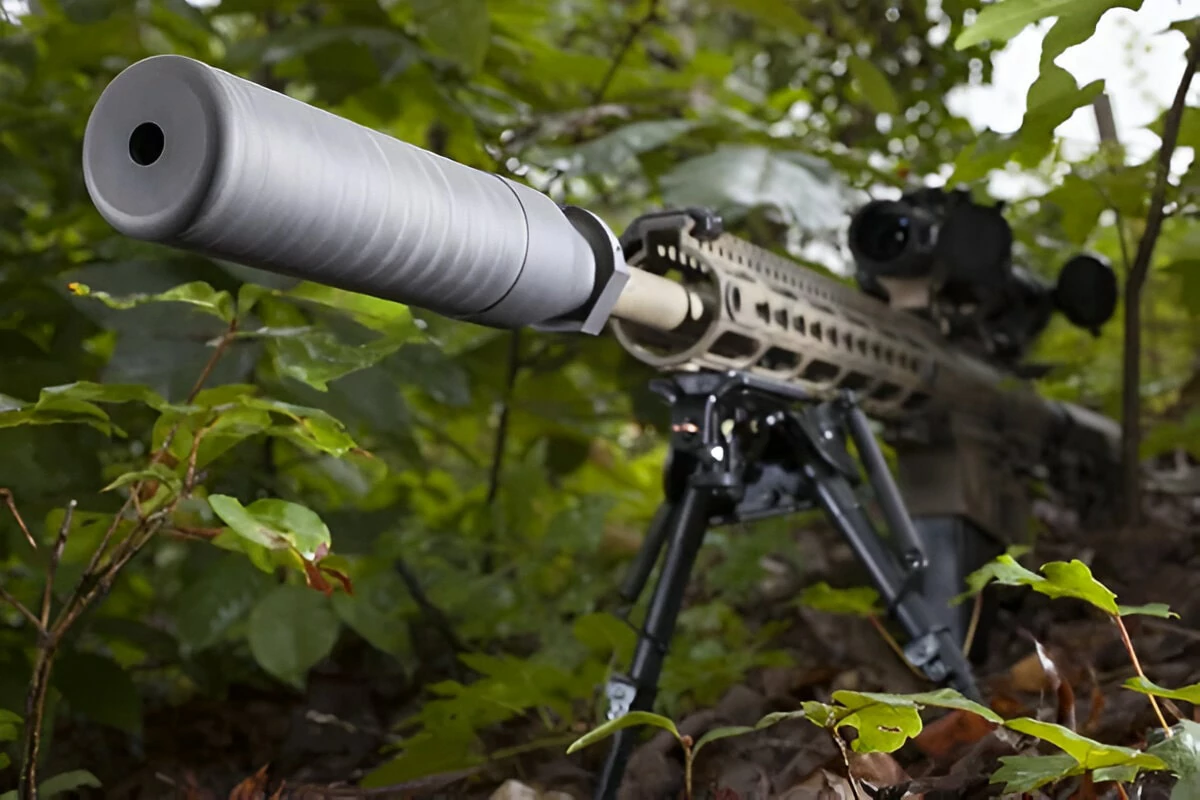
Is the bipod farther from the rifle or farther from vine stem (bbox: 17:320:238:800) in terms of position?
vine stem (bbox: 17:320:238:800)

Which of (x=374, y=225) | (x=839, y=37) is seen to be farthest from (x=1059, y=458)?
(x=374, y=225)

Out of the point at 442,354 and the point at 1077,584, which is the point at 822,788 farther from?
the point at 442,354

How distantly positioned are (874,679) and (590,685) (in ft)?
0.94

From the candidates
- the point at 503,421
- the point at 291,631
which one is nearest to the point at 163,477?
the point at 291,631

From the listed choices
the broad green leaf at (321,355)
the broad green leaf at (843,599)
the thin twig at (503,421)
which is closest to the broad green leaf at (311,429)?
the broad green leaf at (321,355)

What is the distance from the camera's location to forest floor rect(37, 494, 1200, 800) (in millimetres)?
656

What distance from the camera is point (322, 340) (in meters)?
0.69

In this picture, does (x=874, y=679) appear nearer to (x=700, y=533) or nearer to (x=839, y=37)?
(x=700, y=533)

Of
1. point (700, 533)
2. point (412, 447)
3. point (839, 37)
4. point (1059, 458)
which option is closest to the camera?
point (700, 533)

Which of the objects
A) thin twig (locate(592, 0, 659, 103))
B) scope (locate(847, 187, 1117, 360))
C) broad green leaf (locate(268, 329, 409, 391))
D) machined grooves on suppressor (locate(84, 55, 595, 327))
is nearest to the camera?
machined grooves on suppressor (locate(84, 55, 595, 327))

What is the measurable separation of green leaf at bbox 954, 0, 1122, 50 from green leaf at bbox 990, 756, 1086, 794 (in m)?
0.44

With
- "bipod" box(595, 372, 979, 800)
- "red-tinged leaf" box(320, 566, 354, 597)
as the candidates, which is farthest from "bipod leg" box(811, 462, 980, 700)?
"red-tinged leaf" box(320, 566, 354, 597)

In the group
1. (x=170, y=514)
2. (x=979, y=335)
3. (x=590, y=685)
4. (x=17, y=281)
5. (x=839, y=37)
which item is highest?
(x=839, y=37)

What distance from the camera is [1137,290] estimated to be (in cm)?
112
